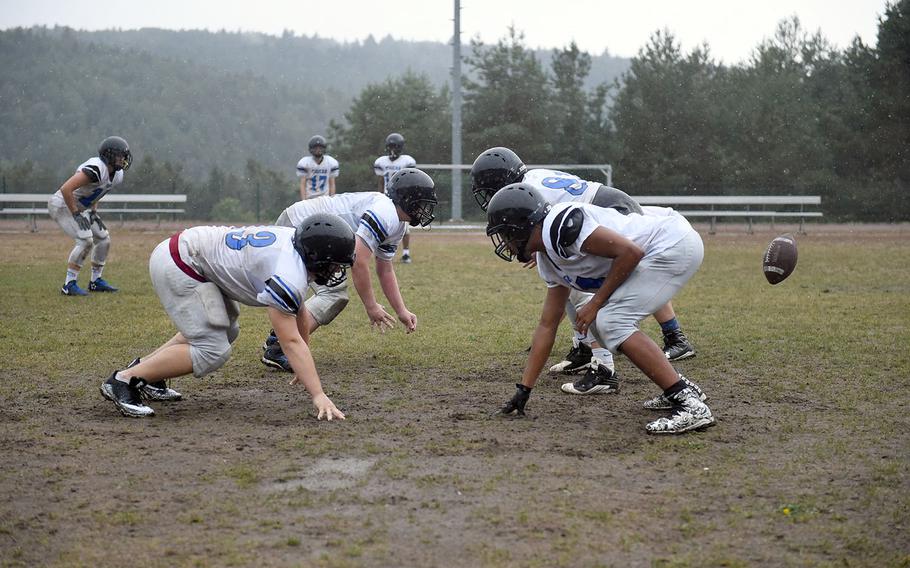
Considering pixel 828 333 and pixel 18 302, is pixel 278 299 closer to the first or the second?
pixel 828 333

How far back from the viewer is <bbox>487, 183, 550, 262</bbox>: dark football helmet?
557 cm

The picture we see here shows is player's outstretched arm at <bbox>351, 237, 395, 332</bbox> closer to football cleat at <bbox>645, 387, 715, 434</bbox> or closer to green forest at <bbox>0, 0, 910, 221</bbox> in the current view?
football cleat at <bbox>645, 387, 715, 434</bbox>

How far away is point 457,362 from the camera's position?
803 centimetres

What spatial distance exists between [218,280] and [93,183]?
281 inches

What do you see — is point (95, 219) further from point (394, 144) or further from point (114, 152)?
point (394, 144)

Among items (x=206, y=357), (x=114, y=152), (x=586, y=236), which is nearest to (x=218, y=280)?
(x=206, y=357)

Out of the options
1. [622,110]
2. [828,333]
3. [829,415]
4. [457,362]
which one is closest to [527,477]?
[829,415]

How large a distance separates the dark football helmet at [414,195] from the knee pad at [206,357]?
1.91 metres

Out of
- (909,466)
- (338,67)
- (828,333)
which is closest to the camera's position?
(909,466)

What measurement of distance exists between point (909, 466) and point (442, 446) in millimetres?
2405

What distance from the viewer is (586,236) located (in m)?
5.50

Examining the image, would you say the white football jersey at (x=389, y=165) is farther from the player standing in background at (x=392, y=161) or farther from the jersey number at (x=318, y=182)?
the jersey number at (x=318, y=182)

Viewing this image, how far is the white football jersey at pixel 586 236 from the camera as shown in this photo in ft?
18.1

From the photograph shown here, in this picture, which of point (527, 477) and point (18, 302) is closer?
point (527, 477)
